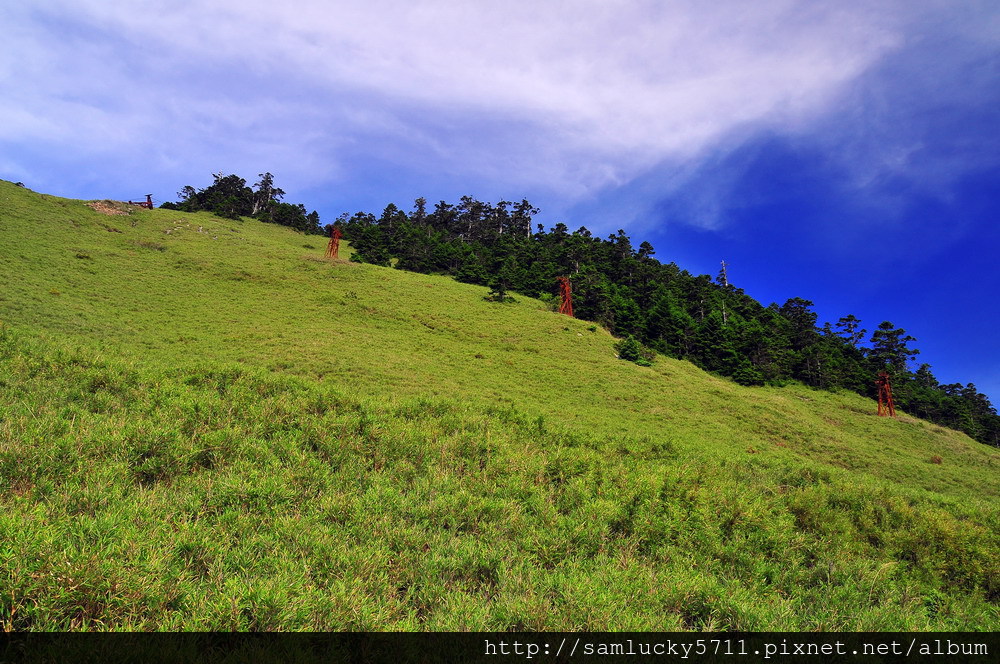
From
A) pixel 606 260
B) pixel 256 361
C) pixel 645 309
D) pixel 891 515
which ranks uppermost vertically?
pixel 606 260

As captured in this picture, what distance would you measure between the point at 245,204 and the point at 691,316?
11715cm

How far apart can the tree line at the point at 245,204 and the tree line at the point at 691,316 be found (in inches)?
956

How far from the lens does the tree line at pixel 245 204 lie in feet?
309

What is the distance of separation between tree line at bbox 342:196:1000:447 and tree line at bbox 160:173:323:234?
79.7 feet

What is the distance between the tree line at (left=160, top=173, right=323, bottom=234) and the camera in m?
94.3

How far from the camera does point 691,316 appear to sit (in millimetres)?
81625

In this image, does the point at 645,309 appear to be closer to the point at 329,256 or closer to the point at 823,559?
the point at 329,256

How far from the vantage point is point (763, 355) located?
6888 cm

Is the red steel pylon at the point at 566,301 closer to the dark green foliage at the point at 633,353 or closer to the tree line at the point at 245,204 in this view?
the dark green foliage at the point at 633,353

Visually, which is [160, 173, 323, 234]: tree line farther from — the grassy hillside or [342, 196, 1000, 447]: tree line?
the grassy hillside

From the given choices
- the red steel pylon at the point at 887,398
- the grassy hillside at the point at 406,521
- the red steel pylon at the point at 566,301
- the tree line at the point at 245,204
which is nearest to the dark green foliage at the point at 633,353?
the red steel pylon at the point at 566,301

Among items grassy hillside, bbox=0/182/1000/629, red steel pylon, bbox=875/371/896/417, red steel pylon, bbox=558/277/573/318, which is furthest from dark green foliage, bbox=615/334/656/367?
grassy hillside, bbox=0/182/1000/629

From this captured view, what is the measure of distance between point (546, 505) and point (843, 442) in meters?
40.1
